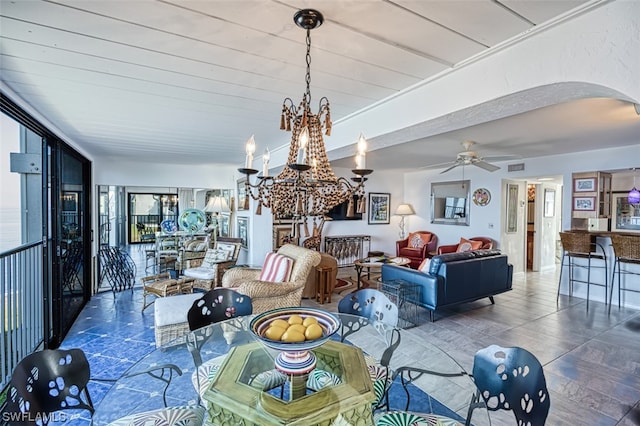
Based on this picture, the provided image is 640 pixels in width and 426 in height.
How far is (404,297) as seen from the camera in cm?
421

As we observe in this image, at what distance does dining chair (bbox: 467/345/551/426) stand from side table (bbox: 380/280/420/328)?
260cm

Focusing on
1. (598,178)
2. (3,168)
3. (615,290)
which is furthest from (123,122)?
(615,290)

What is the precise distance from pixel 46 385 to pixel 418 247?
7090 millimetres

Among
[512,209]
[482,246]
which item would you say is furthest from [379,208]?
[512,209]

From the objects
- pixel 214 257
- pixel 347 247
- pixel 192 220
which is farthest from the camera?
pixel 192 220

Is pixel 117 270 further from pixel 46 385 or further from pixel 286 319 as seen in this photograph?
pixel 286 319

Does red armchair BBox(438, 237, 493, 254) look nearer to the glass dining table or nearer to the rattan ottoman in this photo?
the glass dining table

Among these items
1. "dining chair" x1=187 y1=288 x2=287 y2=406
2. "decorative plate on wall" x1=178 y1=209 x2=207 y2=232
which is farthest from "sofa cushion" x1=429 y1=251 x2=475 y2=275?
"decorative plate on wall" x1=178 y1=209 x2=207 y2=232

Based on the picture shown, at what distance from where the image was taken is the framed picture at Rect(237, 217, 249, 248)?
21.3ft

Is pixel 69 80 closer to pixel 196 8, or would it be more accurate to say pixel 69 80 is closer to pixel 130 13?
pixel 130 13

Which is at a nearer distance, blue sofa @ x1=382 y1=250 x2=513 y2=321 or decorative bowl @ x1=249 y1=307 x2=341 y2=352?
decorative bowl @ x1=249 y1=307 x2=341 y2=352

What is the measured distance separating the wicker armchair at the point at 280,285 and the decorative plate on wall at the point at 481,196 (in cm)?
Answer: 474

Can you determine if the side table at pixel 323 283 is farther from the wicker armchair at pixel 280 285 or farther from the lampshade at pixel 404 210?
the lampshade at pixel 404 210

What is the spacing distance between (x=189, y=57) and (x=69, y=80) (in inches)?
41.3
